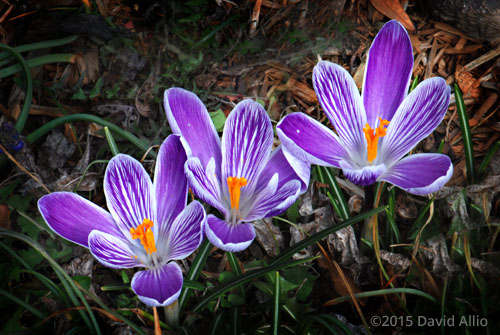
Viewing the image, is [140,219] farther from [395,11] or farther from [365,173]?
[395,11]

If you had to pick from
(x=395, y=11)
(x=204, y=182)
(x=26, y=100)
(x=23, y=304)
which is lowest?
(x=23, y=304)

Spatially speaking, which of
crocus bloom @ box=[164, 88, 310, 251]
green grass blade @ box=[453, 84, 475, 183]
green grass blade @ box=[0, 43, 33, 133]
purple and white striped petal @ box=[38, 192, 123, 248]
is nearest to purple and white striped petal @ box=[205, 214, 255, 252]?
crocus bloom @ box=[164, 88, 310, 251]

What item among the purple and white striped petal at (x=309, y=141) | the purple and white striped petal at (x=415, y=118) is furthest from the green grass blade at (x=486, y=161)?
the purple and white striped petal at (x=309, y=141)

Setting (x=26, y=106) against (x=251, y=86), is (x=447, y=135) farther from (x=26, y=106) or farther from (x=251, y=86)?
(x=26, y=106)

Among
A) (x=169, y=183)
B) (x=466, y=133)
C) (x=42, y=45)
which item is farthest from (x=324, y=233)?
(x=42, y=45)

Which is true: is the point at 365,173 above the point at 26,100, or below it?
above

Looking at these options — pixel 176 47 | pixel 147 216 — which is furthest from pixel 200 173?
pixel 176 47

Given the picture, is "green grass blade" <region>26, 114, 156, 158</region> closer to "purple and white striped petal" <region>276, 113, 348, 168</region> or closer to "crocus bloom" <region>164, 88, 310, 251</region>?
"crocus bloom" <region>164, 88, 310, 251</region>
